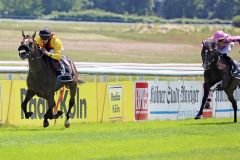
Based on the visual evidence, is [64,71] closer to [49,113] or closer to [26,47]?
[49,113]

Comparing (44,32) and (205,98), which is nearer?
(44,32)

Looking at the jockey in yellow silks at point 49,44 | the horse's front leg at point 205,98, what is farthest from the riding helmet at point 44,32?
the horse's front leg at point 205,98

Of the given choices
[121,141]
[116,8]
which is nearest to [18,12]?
[116,8]

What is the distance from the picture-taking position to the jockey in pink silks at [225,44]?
2303cm

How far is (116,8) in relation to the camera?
400 ft

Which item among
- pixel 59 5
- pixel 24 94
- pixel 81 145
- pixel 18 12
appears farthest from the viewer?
pixel 59 5

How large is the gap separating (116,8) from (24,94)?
102 metres

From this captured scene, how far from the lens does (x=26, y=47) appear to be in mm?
18578

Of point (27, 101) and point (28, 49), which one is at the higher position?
point (28, 49)

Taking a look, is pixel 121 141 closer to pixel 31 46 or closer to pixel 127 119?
pixel 31 46

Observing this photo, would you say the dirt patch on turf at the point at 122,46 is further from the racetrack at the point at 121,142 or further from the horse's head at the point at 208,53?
the racetrack at the point at 121,142

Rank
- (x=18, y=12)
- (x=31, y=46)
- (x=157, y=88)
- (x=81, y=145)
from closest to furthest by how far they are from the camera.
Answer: (x=81, y=145) < (x=31, y=46) < (x=157, y=88) < (x=18, y=12)

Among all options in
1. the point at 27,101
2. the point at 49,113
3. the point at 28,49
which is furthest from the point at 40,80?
the point at 28,49

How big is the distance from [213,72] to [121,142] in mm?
6808
